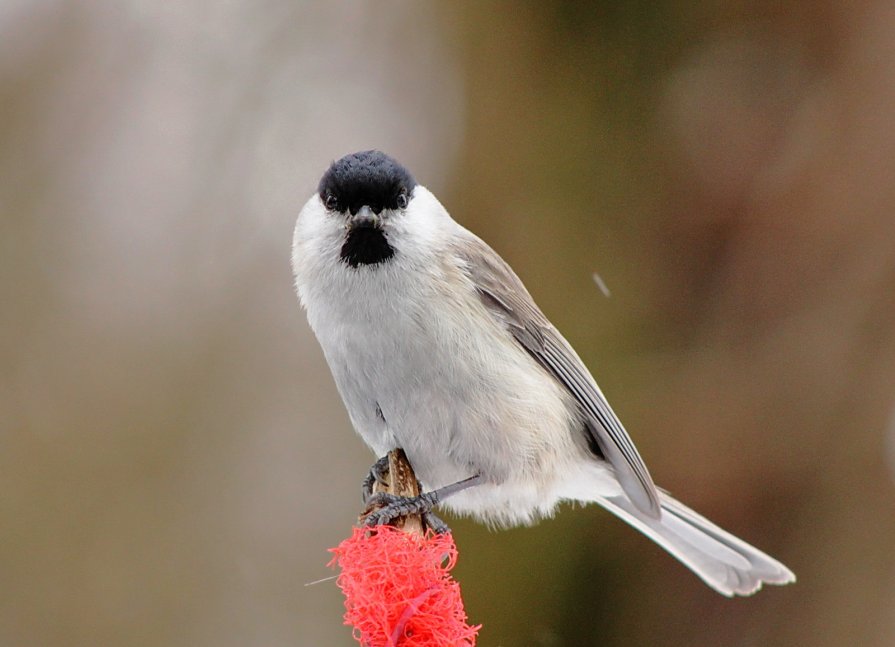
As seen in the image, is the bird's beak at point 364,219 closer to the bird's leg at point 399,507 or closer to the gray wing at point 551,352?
the gray wing at point 551,352

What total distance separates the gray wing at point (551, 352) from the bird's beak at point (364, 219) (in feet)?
1.19

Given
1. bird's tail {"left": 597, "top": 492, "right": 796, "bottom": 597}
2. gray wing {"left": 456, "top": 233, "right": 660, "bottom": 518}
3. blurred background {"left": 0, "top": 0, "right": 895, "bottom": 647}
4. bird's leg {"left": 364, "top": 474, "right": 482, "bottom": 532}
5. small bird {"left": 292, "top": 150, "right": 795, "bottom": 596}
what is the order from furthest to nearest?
blurred background {"left": 0, "top": 0, "right": 895, "bottom": 647} < bird's tail {"left": 597, "top": 492, "right": 796, "bottom": 597} < gray wing {"left": 456, "top": 233, "right": 660, "bottom": 518} < small bird {"left": 292, "top": 150, "right": 795, "bottom": 596} < bird's leg {"left": 364, "top": 474, "right": 482, "bottom": 532}

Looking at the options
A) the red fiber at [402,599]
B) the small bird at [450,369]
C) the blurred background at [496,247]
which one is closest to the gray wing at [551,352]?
the small bird at [450,369]

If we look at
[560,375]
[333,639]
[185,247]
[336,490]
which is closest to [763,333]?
[560,375]

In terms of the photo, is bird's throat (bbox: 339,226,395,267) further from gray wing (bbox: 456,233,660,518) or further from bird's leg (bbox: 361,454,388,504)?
bird's leg (bbox: 361,454,388,504)

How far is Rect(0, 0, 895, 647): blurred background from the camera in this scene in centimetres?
326

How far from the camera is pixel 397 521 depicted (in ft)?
6.12

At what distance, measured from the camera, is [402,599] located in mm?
1496

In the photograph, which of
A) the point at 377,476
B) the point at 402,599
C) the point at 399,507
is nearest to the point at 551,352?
the point at 377,476

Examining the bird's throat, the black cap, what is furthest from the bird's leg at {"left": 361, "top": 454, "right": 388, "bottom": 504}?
the black cap

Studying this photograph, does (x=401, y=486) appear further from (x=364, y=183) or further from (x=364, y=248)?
(x=364, y=183)

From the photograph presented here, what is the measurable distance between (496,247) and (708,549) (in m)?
Result: 1.34

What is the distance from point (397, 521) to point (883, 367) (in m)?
2.17

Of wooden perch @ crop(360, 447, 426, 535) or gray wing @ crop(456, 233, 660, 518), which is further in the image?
gray wing @ crop(456, 233, 660, 518)
